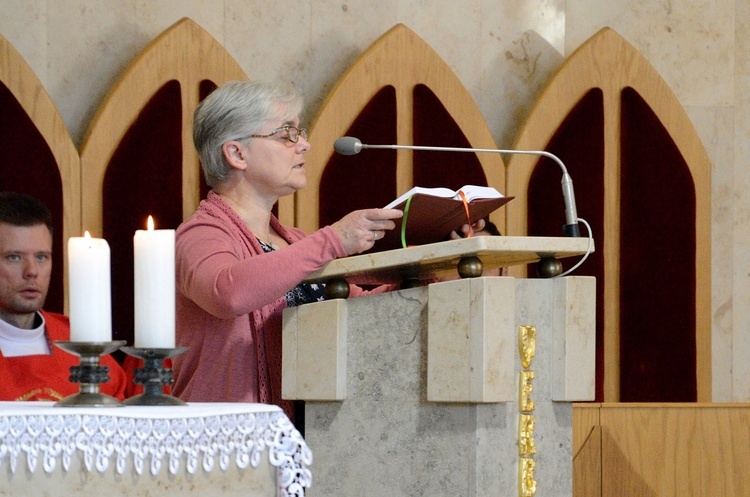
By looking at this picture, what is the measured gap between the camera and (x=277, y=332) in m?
2.50

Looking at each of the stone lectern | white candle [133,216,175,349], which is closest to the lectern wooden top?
the stone lectern

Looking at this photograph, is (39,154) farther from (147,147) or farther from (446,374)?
(446,374)

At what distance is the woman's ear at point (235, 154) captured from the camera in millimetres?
2701

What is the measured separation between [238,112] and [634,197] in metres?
2.23

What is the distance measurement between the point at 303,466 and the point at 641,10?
3685 mm

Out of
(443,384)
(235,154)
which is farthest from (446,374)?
Answer: (235,154)

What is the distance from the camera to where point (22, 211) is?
3387 mm

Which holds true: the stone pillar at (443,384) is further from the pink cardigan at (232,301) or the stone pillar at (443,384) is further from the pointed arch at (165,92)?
the pointed arch at (165,92)

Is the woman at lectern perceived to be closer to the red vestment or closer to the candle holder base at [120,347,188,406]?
the candle holder base at [120,347,188,406]

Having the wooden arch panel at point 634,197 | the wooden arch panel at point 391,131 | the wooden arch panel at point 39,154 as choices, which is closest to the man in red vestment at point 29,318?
the wooden arch panel at point 39,154

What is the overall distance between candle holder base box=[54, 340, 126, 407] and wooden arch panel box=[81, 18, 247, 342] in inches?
87.1

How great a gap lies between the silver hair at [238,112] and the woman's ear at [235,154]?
0.01 metres

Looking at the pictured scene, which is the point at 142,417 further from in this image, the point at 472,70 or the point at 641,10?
the point at 641,10

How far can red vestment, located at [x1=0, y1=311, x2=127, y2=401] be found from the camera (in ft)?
10.3
